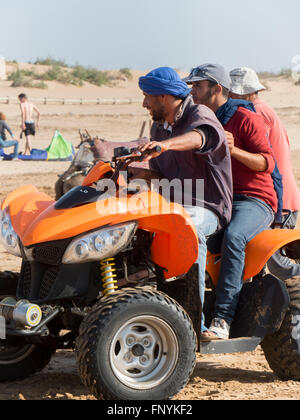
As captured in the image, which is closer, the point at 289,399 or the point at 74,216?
the point at 74,216

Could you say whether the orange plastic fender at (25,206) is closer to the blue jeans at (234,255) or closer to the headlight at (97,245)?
the headlight at (97,245)

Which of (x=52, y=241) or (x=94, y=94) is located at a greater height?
(x=52, y=241)

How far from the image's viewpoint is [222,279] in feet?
17.5

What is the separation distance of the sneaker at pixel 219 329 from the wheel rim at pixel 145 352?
0.48 meters

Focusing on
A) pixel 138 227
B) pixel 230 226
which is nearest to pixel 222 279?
pixel 230 226

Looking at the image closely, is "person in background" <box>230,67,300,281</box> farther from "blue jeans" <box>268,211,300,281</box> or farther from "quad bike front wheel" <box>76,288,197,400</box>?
"quad bike front wheel" <box>76,288,197,400</box>

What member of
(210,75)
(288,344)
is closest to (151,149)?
(210,75)

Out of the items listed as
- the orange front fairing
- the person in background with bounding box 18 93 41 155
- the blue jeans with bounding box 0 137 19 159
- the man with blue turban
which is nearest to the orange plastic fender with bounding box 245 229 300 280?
the man with blue turban

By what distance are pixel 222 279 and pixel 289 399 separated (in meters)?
0.85

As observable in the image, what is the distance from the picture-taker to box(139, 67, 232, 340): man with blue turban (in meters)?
5.06

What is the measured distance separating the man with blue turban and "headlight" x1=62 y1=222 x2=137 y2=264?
55 cm

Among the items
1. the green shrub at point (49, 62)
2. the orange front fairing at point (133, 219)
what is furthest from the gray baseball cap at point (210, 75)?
the green shrub at point (49, 62)

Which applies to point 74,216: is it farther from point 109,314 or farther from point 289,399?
point 289,399
